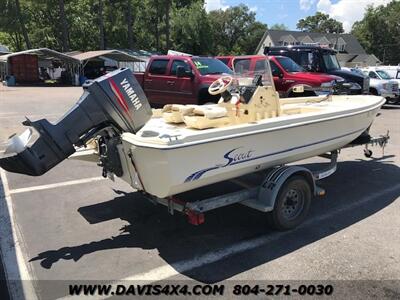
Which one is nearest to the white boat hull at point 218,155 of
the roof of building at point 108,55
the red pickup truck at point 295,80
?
the red pickup truck at point 295,80

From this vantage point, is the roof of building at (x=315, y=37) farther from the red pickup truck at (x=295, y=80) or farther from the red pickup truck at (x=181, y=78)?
the red pickup truck at (x=181, y=78)

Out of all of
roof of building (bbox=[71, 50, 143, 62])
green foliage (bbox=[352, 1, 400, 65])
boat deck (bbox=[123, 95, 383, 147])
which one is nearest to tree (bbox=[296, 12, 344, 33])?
green foliage (bbox=[352, 1, 400, 65])

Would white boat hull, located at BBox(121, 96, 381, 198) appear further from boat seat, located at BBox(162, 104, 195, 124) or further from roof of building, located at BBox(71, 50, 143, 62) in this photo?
roof of building, located at BBox(71, 50, 143, 62)

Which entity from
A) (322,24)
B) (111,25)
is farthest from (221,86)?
(322,24)

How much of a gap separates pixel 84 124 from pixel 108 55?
36.5 metres

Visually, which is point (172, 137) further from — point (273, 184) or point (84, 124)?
point (273, 184)

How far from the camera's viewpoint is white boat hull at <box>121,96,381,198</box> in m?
4.03

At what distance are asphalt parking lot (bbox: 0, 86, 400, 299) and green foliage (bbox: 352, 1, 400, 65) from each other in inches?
3354

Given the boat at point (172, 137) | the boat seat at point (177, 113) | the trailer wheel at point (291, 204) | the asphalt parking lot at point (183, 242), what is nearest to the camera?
the asphalt parking lot at point (183, 242)

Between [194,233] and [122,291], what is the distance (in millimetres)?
1381

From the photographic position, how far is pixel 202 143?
4.16 meters

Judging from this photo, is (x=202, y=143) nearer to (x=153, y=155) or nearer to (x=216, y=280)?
(x=153, y=155)

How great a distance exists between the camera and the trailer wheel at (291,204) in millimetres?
4871

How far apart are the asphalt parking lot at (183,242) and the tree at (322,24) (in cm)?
11150
